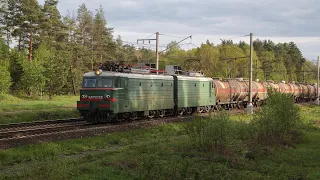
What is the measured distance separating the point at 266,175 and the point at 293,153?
5.15 metres

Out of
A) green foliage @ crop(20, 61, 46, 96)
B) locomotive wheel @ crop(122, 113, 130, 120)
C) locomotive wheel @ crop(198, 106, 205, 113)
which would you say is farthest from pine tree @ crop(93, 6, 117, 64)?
locomotive wheel @ crop(122, 113, 130, 120)

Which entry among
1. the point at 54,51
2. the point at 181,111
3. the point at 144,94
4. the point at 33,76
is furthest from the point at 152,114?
the point at 54,51

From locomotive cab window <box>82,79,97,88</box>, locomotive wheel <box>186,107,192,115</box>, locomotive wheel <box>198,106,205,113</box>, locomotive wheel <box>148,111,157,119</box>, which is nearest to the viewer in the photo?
locomotive cab window <box>82,79,97,88</box>

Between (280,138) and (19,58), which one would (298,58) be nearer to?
(19,58)

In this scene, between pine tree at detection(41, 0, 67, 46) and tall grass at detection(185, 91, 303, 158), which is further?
pine tree at detection(41, 0, 67, 46)

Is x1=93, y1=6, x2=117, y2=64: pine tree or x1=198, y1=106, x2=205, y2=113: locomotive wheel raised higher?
x1=93, y1=6, x2=117, y2=64: pine tree

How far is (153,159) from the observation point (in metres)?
11.9

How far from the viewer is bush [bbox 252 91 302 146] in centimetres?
1853

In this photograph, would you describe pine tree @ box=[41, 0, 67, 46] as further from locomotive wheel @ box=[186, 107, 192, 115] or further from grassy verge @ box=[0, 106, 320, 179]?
grassy verge @ box=[0, 106, 320, 179]

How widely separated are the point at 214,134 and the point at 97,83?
10.9 meters

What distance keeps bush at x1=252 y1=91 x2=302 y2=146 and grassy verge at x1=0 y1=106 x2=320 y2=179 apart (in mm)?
884

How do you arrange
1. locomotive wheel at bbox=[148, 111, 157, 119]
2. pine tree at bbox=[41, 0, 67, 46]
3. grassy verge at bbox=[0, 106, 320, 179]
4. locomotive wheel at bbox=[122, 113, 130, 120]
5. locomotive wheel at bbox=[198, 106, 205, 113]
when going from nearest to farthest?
grassy verge at bbox=[0, 106, 320, 179]
locomotive wheel at bbox=[122, 113, 130, 120]
locomotive wheel at bbox=[148, 111, 157, 119]
locomotive wheel at bbox=[198, 106, 205, 113]
pine tree at bbox=[41, 0, 67, 46]

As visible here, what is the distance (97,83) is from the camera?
24.1 metres

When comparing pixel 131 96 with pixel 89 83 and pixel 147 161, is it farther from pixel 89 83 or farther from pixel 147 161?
pixel 147 161
